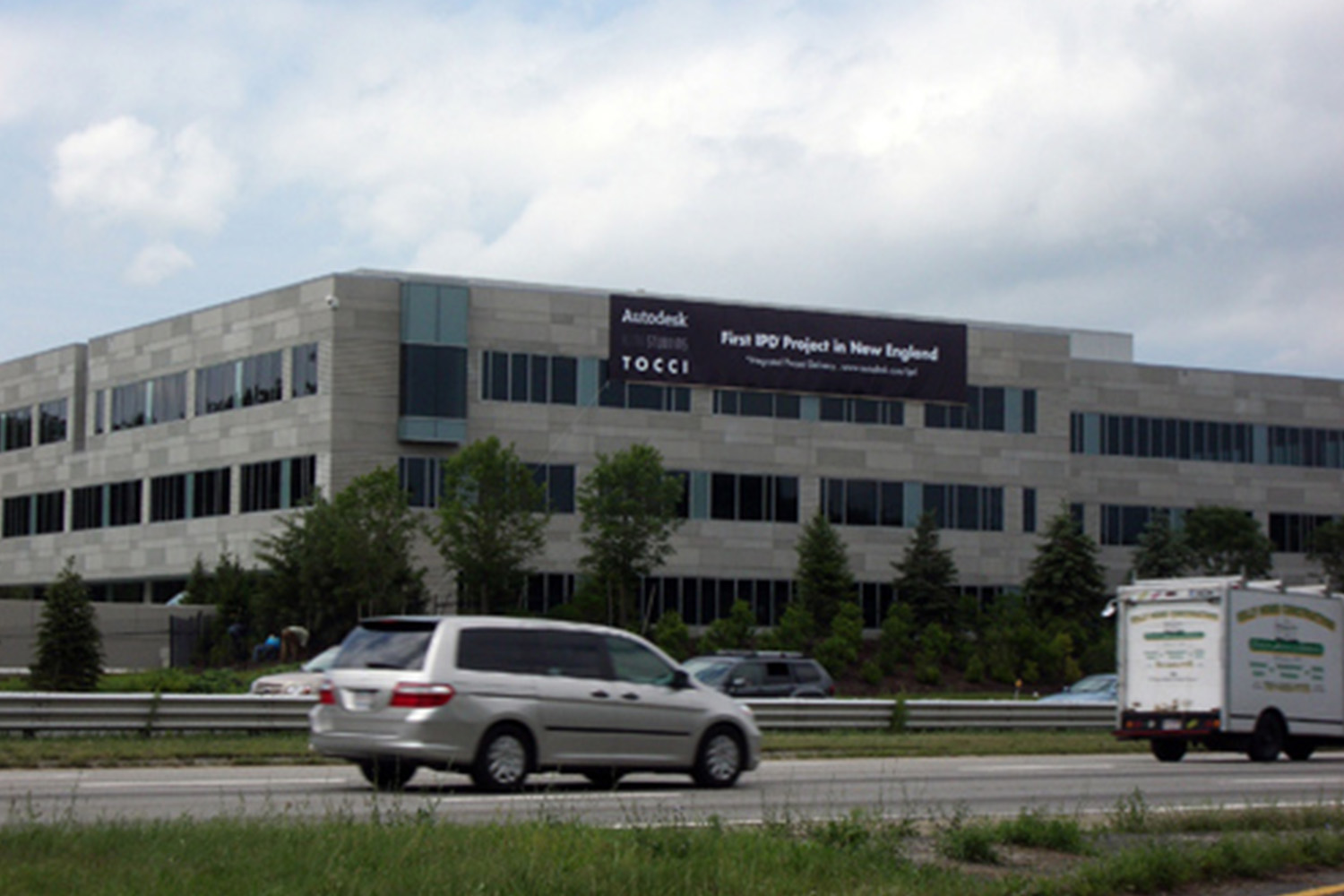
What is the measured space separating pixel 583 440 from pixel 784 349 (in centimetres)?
871

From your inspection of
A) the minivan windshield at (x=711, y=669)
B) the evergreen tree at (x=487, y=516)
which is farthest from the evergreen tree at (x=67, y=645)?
the evergreen tree at (x=487, y=516)

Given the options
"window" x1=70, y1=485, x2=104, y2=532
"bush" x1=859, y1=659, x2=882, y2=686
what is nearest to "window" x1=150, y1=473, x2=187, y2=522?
"window" x1=70, y1=485, x2=104, y2=532

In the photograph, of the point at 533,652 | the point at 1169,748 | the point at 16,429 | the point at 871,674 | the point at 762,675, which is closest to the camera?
the point at 533,652

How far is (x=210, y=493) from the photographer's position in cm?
6719

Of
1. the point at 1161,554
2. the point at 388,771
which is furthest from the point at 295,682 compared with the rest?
the point at 1161,554

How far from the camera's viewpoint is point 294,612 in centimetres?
5519

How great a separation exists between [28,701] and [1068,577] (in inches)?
1962

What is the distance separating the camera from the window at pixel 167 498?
68375 mm

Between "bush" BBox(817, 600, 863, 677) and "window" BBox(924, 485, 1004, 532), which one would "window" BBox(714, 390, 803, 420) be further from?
"bush" BBox(817, 600, 863, 677)

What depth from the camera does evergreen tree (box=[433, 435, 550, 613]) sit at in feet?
180

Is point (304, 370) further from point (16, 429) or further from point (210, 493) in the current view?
point (16, 429)

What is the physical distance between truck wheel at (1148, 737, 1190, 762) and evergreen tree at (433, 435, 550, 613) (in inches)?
1171

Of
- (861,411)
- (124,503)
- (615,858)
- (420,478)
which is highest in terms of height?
(861,411)

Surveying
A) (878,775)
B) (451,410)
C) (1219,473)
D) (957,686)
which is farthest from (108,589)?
(878,775)
